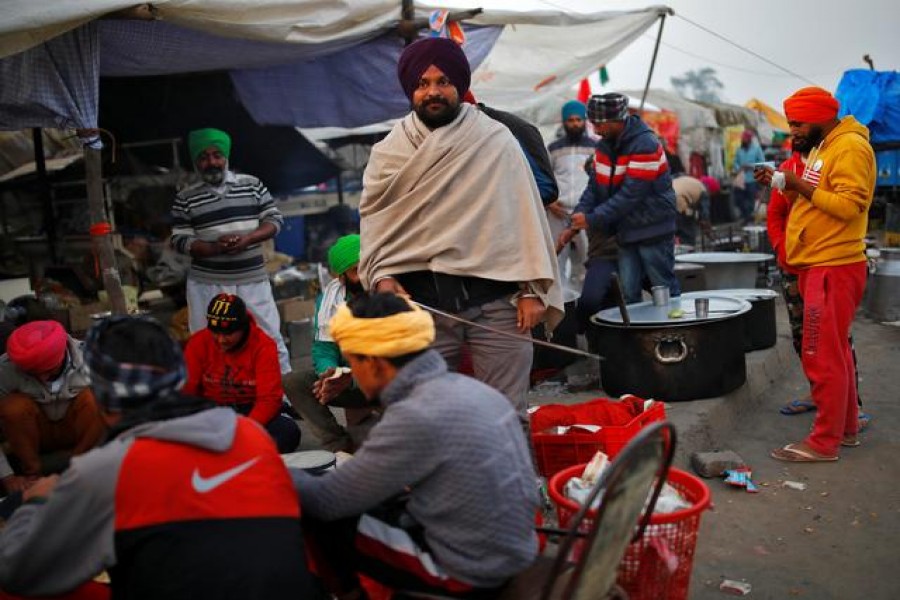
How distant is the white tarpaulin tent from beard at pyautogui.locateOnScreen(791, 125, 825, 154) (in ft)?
8.59

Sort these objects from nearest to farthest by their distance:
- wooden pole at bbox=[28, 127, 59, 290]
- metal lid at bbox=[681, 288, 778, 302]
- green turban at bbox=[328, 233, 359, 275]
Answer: green turban at bbox=[328, 233, 359, 275], metal lid at bbox=[681, 288, 778, 302], wooden pole at bbox=[28, 127, 59, 290]

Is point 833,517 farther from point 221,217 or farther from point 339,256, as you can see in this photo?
point 221,217

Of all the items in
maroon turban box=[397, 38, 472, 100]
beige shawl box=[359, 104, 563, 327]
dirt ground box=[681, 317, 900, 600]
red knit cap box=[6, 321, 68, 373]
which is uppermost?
maroon turban box=[397, 38, 472, 100]

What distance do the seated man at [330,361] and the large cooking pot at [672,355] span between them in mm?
1699

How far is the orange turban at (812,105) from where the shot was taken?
457cm

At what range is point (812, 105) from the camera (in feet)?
15.0

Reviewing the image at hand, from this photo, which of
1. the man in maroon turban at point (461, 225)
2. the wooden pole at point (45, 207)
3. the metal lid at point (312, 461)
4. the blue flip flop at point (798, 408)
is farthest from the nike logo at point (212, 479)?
the wooden pole at point (45, 207)

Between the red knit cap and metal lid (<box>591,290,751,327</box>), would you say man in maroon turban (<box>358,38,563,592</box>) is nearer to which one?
the red knit cap

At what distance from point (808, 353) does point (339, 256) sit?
103 inches

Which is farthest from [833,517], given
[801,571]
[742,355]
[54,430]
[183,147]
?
[183,147]

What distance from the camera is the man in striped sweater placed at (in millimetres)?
5824

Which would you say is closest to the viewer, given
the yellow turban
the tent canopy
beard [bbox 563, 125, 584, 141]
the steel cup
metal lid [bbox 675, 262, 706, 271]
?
the yellow turban

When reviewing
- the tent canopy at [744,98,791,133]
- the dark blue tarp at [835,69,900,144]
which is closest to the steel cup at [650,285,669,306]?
the dark blue tarp at [835,69,900,144]

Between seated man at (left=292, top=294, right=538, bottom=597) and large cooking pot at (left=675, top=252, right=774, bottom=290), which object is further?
large cooking pot at (left=675, top=252, right=774, bottom=290)
